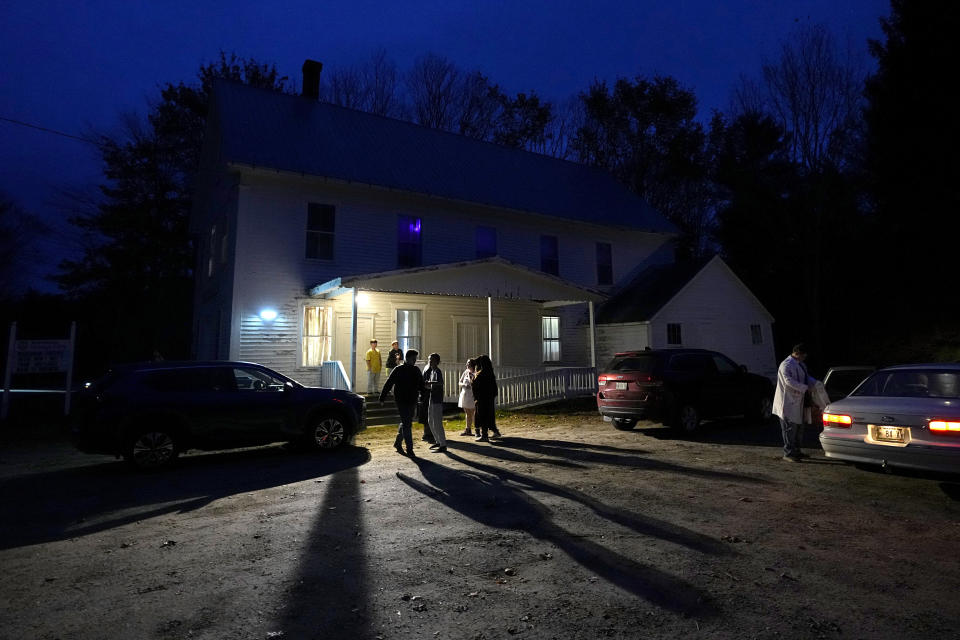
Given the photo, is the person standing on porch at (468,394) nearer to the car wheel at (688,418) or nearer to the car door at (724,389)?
the car wheel at (688,418)

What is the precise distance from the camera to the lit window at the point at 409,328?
57.0 ft

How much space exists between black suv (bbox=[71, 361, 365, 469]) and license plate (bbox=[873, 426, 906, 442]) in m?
7.84

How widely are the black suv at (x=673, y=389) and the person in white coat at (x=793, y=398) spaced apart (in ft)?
7.86

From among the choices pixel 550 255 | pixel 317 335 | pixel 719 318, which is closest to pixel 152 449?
pixel 317 335

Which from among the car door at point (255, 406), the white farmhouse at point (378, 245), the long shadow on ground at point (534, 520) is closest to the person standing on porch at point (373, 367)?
the white farmhouse at point (378, 245)

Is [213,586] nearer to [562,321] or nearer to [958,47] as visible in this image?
[562,321]

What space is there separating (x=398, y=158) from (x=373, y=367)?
7.86 m

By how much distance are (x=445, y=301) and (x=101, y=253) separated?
20.8 meters

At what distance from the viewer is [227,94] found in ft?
57.8

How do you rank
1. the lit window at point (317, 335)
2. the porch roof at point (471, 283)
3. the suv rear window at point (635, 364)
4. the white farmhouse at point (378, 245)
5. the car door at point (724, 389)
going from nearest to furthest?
1. the suv rear window at point (635, 364)
2. the car door at point (724, 389)
3. the porch roof at point (471, 283)
4. the white farmhouse at point (378, 245)
5. the lit window at point (317, 335)

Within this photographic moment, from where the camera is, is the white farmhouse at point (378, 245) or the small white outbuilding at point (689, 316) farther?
the small white outbuilding at point (689, 316)

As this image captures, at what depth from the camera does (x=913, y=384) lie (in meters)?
6.59

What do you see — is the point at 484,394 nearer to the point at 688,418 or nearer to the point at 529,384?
the point at 688,418

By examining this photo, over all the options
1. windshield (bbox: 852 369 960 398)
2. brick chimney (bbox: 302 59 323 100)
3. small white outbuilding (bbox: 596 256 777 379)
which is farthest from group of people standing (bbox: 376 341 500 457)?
brick chimney (bbox: 302 59 323 100)
